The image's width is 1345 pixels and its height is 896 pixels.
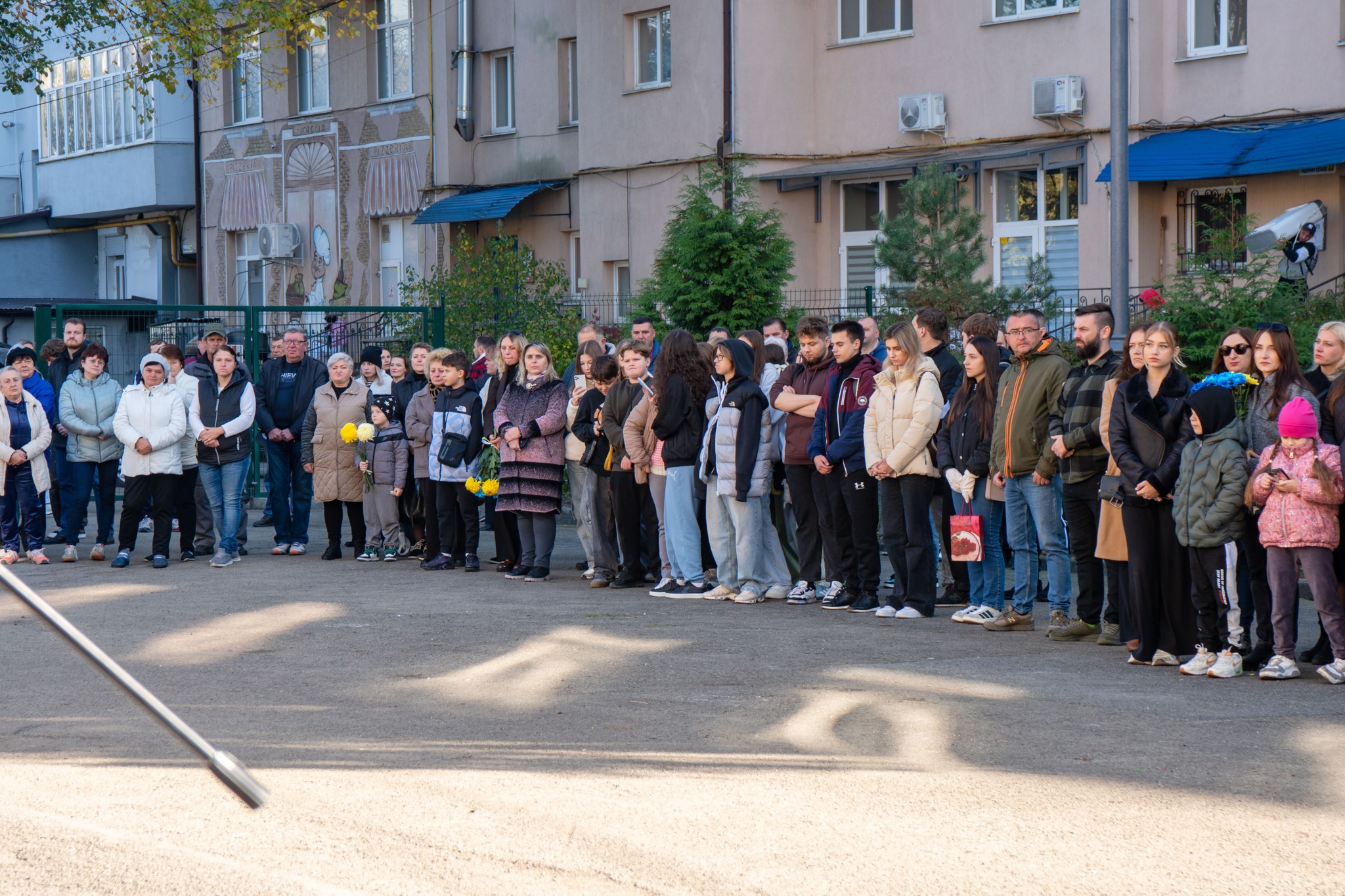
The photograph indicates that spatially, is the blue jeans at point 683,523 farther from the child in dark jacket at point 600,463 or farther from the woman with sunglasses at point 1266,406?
the woman with sunglasses at point 1266,406

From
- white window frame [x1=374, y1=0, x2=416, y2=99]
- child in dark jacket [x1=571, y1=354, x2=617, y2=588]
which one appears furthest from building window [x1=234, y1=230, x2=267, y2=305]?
child in dark jacket [x1=571, y1=354, x2=617, y2=588]

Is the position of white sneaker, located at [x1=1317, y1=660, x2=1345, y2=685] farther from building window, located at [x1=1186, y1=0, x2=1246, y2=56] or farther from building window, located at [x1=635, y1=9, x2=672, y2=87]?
building window, located at [x1=635, y1=9, x2=672, y2=87]

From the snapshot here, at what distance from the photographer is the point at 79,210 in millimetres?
37188

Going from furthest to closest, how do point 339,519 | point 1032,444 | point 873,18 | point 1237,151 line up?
point 873,18
point 1237,151
point 339,519
point 1032,444

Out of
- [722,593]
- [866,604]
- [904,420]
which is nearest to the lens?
[904,420]

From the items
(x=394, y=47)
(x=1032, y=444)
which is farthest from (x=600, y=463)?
(x=394, y=47)

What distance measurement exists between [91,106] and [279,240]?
7273mm

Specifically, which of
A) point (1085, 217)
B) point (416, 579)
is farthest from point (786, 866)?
point (1085, 217)

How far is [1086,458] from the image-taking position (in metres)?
9.38

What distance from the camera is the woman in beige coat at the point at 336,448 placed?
14047mm

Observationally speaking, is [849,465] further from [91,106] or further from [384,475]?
[91,106]

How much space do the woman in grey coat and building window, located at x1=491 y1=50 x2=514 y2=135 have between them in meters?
16.6

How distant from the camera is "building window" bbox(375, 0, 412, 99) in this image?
30.8 meters

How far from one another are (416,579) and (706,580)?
2.48 m
